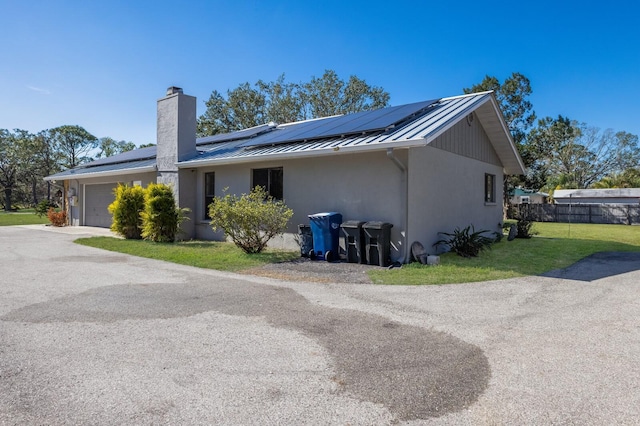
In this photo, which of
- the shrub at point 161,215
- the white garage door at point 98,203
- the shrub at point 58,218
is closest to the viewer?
the shrub at point 161,215

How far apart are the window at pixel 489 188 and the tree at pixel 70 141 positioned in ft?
198

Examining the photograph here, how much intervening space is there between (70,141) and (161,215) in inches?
2246

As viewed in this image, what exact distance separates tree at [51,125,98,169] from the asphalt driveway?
61.7m

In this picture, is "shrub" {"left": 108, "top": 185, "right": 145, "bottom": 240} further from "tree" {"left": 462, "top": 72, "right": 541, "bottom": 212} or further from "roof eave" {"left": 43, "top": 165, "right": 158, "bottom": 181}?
"tree" {"left": 462, "top": 72, "right": 541, "bottom": 212}

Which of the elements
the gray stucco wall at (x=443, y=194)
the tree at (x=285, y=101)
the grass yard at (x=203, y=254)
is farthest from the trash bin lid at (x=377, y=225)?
the tree at (x=285, y=101)

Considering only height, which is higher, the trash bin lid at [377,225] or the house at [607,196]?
the house at [607,196]

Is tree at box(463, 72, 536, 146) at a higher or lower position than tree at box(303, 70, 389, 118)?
lower

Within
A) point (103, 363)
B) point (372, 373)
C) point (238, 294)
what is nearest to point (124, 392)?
point (103, 363)

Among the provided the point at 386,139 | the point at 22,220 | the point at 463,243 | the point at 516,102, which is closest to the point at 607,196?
the point at 516,102

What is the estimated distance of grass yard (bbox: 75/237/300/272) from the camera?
349 inches

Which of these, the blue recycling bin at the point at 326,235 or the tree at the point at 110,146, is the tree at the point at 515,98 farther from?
the tree at the point at 110,146

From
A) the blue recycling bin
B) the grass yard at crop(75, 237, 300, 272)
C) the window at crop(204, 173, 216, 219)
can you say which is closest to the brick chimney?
the window at crop(204, 173, 216, 219)

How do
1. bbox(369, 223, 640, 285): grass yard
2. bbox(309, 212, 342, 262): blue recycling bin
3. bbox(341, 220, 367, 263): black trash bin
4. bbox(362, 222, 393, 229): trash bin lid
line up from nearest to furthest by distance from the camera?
bbox(369, 223, 640, 285): grass yard → bbox(362, 222, 393, 229): trash bin lid → bbox(341, 220, 367, 263): black trash bin → bbox(309, 212, 342, 262): blue recycling bin

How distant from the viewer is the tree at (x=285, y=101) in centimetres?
3459
